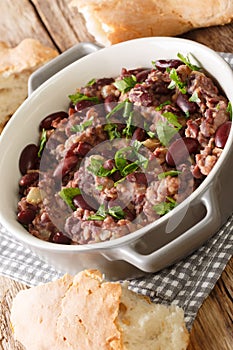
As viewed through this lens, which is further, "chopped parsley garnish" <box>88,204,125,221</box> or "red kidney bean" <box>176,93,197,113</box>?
"red kidney bean" <box>176,93,197,113</box>

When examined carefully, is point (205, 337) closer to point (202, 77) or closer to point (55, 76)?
point (202, 77)

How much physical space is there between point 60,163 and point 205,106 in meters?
0.71

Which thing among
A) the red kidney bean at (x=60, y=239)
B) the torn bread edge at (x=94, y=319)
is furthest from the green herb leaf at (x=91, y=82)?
the torn bread edge at (x=94, y=319)

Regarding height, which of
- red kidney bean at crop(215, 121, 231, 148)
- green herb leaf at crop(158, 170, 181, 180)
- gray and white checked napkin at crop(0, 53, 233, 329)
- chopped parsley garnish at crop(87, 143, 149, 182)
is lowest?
gray and white checked napkin at crop(0, 53, 233, 329)

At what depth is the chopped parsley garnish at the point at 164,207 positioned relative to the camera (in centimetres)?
290

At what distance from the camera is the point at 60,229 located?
312cm

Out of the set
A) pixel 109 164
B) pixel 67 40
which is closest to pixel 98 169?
pixel 109 164

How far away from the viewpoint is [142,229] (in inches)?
110

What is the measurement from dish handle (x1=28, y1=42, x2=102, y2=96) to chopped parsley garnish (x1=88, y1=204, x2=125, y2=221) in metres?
1.02

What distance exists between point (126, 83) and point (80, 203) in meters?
0.68

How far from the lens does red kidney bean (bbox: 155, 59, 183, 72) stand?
131 inches

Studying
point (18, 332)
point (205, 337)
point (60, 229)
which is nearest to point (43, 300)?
point (18, 332)

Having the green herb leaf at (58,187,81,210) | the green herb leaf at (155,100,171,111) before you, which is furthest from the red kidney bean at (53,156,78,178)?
the green herb leaf at (155,100,171,111)

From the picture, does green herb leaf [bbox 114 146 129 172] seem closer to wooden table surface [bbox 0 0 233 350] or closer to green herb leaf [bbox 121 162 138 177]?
green herb leaf [bbox 121 162 138 177]
